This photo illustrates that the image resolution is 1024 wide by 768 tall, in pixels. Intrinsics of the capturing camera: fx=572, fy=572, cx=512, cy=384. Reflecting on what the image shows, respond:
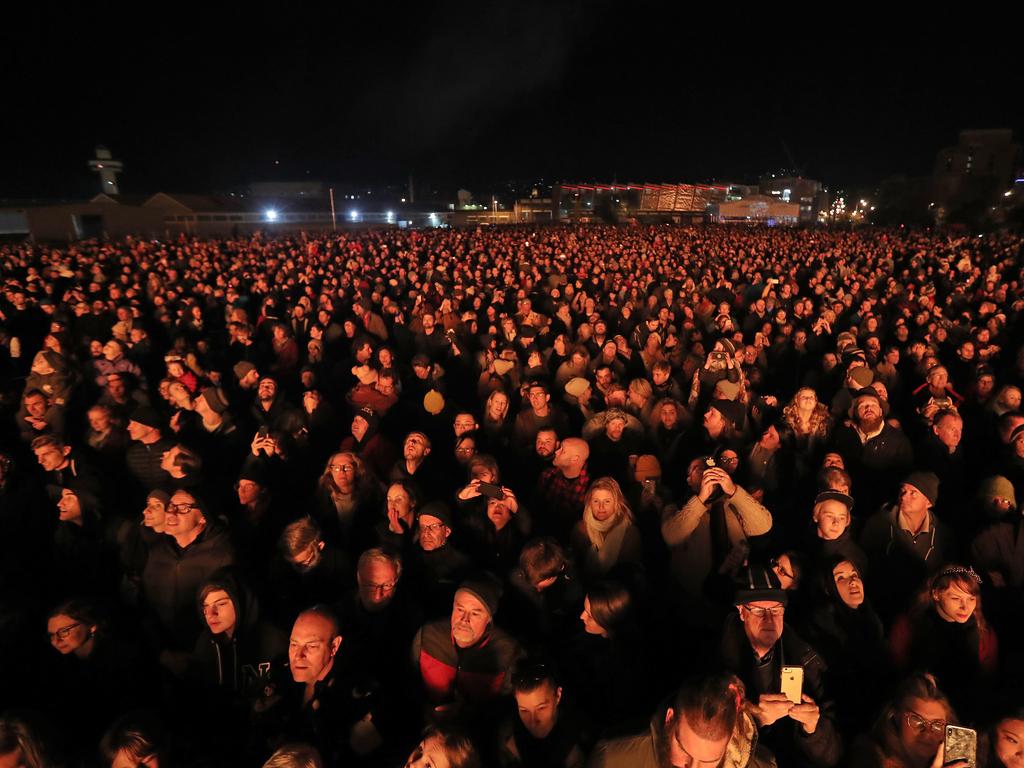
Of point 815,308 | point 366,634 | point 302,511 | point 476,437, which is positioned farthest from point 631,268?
point 366,634

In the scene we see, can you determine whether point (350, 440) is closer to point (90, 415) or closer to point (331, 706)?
point (90, 415)

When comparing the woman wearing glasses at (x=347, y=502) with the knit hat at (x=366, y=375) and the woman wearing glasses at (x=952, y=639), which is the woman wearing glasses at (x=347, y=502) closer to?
the knit hat at (x=366, y=375)

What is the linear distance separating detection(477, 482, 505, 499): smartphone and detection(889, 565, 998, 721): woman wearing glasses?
7.07 feet

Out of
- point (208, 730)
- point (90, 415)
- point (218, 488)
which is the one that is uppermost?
point (90, 415)

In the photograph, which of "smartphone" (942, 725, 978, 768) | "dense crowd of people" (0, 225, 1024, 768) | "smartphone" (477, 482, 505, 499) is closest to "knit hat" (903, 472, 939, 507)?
"dense crowd of people" (0, 225, 1024, 768)

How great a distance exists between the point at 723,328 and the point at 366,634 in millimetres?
7480

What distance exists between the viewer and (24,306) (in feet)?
33.2

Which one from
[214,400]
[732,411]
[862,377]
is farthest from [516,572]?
[862,377]

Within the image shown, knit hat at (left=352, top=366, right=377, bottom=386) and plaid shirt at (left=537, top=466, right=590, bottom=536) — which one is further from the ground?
knit hat at (left=352, top=366, right=377, bottom=386)

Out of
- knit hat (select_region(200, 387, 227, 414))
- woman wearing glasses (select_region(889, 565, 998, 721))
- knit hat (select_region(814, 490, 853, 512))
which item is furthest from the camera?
knit hat (select_region(200, 387, 227, 414))

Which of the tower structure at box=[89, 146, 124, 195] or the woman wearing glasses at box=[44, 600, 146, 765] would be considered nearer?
the woman wearing glasses at box=[44, 600, 146, 765]

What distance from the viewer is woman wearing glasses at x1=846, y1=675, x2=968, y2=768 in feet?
6.77

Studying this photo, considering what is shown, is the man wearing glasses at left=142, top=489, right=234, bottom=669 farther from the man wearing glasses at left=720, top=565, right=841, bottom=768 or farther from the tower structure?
the tower structure

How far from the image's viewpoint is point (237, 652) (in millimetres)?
2732
